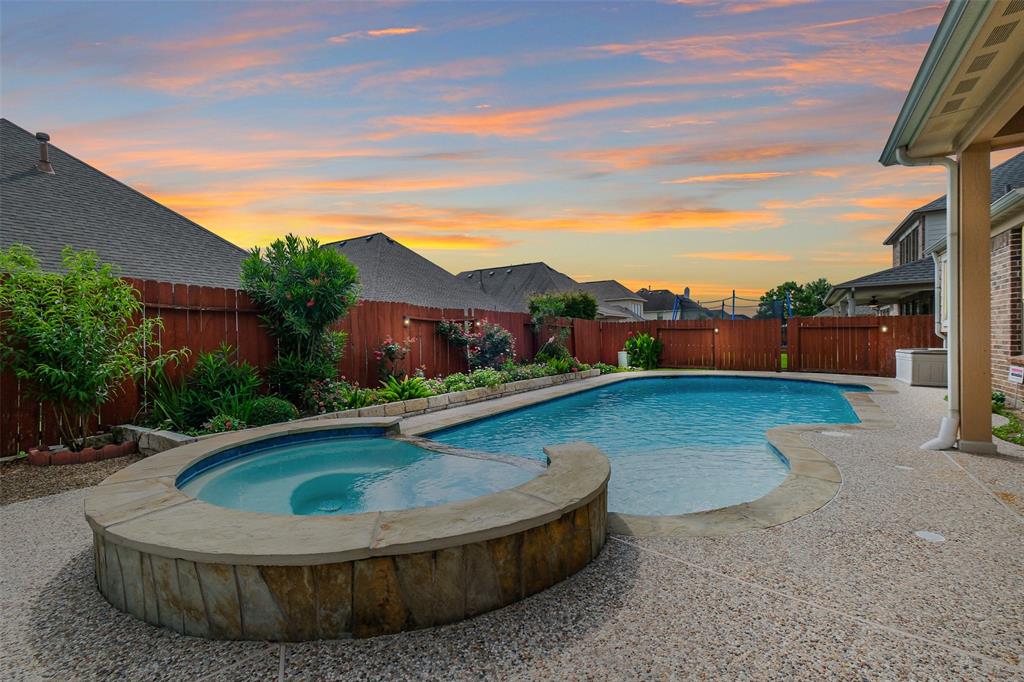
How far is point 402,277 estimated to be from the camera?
1788 centimetres

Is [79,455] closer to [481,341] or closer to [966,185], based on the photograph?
[481,341]

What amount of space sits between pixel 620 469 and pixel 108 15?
8.52m

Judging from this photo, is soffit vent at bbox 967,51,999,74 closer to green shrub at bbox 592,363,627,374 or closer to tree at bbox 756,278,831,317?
green shrub at bbox 592,363,627,374

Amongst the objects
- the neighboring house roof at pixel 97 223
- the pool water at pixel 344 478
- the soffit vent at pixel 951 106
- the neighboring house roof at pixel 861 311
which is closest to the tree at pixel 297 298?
the pool water at pixel 344 478

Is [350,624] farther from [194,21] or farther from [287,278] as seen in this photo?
[194,21]

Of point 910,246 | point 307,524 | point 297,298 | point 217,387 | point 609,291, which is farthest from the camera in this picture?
point 609,291

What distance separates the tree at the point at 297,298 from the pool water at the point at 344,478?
2.24 metres

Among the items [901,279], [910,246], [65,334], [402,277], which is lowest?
[65,334]

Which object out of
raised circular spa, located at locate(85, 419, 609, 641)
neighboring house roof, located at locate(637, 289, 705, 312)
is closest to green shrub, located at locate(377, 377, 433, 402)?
raised circular spa, located at locate(85, 419, 609, 641)

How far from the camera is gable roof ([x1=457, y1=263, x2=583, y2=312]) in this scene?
3066 cm

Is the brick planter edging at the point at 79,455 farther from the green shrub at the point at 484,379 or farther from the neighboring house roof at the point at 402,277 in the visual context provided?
the neighboring house roof at the point at 402,277

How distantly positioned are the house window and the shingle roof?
12.8ft

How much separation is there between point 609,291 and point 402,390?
3353 cm

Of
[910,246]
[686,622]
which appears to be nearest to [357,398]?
[686,622]
